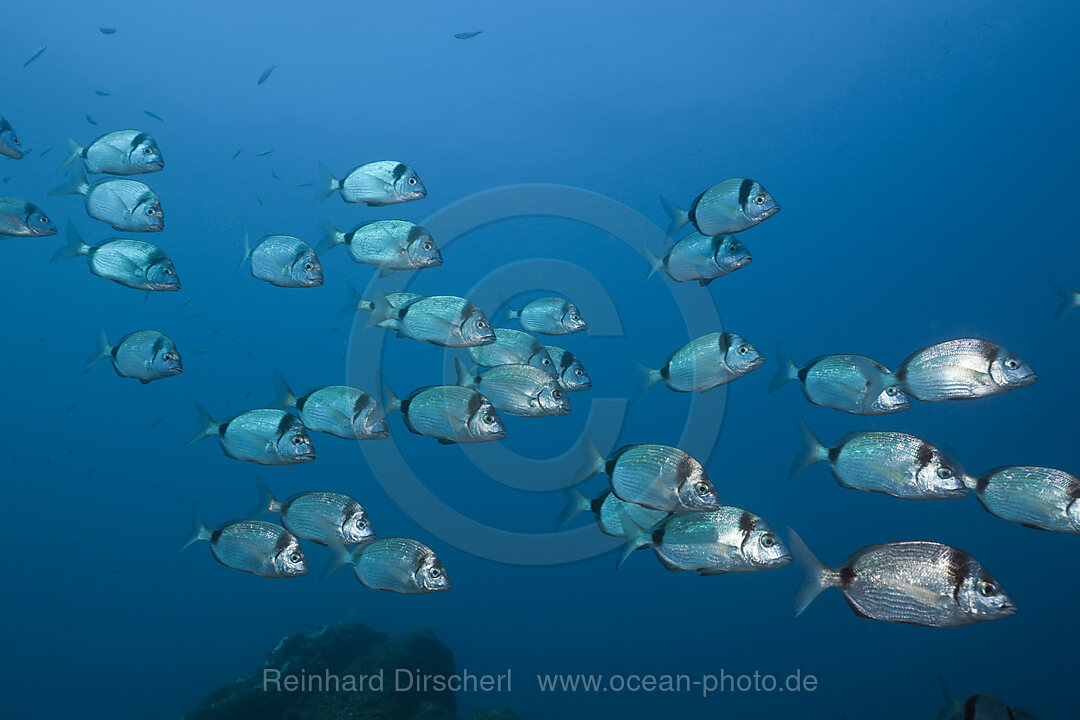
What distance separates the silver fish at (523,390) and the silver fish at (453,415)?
0.34 meters

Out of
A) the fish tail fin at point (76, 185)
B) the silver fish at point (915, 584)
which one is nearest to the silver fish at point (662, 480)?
the silver fish at point (915, 584)

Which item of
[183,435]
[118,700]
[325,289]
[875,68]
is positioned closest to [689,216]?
[118,700]

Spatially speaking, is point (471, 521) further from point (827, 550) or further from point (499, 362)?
point (499, 362)

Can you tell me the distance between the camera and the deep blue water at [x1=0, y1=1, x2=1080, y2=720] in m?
23.3

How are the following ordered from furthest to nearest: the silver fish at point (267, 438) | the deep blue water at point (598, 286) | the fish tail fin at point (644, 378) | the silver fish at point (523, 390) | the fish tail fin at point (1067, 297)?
1. the deep blue water at point (598, 286)
2. the fish tail fin at point (1067, 297)
3. the fish tail fin at point (644, 378)
4. the silver fish at point (523, 390)
5. the silver fish at point (267, 438)

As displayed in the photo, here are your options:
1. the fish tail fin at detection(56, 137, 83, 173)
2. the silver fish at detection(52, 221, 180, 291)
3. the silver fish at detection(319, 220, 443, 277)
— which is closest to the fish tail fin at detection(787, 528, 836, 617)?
the silver fish at detection(319, 220, 443, 277)

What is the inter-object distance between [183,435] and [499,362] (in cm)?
4289

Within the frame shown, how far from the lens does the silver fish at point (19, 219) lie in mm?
4809

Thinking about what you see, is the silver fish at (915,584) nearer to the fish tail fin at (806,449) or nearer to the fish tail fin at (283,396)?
the fish tail fin at (806,449)

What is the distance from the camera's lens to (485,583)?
102 ft

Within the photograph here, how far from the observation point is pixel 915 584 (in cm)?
279

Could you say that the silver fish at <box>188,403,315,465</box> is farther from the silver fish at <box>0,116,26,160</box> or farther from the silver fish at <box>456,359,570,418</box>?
the silver fish at <box>0,116,26,160</box>

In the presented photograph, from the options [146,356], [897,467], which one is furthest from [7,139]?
[897,467]

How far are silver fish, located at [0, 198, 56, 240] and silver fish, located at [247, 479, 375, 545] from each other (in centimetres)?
319
